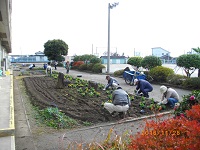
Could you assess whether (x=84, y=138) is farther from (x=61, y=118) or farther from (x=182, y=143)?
(x=182, y=143)

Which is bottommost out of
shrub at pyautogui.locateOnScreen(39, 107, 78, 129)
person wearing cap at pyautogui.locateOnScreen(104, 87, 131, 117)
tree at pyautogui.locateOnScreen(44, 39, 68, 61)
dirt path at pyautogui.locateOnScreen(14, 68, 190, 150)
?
dirt path at pyautogui.locateOnScreen(14, 68, 190, 150)

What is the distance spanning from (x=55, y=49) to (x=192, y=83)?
86.5 ft

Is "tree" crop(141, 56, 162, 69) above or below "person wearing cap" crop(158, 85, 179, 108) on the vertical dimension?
above

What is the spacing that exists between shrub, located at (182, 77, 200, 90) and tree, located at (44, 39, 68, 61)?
25.7 metres

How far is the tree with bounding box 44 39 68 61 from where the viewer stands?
34.8 meters

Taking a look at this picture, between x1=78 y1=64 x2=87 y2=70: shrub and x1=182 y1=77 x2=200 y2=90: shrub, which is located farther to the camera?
x1=78 y1=64 x2=87 y2=70: shrub

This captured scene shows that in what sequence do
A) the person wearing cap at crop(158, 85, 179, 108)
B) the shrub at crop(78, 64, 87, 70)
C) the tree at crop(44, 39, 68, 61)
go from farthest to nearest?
the tree at crop(44, 39, 68, 61)
the shrub at crop(78, 64, 87, 70)
the person wearing cap at crop(158, 85, 179, 108)

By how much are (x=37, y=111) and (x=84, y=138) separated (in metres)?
3.07

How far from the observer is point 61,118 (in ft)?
20.0

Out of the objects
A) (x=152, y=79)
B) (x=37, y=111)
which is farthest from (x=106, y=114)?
(x=152, y=79)

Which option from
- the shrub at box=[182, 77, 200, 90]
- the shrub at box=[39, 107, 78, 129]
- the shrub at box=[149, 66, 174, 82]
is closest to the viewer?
the shrub at box=[39, 107, 78, 129]

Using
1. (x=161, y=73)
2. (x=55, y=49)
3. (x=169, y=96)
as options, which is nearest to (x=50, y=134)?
(x=169, y=96)

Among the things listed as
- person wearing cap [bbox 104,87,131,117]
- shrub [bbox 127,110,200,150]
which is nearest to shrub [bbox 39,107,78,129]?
person wearing cap [bbox 104,87,131,117]

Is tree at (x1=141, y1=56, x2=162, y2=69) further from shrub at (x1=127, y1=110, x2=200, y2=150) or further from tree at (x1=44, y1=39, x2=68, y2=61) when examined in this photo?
tree at (x1=44, y1=39, x2=68, y2=61)
